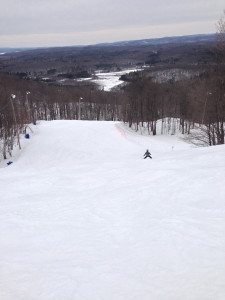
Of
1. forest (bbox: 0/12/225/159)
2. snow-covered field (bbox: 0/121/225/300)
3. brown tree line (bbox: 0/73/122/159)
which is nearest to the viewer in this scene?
Result: snow-covered field (bbox: 0/121/225/300)

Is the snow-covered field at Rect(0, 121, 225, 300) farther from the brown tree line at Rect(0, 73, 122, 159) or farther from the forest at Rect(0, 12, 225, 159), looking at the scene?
the brown tree line at Rect(0, 73, 122, 159)

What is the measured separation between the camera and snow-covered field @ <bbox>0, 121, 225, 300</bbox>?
5.60m

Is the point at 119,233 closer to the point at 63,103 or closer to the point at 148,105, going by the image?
the point at 148,105

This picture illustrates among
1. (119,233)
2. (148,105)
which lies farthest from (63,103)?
(119,233)

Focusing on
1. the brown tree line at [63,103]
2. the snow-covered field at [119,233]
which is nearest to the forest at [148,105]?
the brown tree line at [63,103]

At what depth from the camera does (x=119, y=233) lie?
802cm

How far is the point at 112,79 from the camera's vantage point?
168750 mm

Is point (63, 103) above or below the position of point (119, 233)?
below

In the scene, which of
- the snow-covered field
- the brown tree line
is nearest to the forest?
the brown tree line

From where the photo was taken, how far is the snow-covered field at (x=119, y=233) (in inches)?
221

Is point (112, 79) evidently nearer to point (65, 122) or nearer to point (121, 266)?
point (65, 122)

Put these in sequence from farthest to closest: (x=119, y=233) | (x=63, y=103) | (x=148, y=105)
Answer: (x=63, y=103) < (x=148, y=105) < (x=119, y=233)

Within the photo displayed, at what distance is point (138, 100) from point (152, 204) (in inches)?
1810

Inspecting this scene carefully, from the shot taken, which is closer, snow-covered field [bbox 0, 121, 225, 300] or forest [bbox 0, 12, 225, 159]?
snow-covered field [bbox 0, 121, 225, 300]
